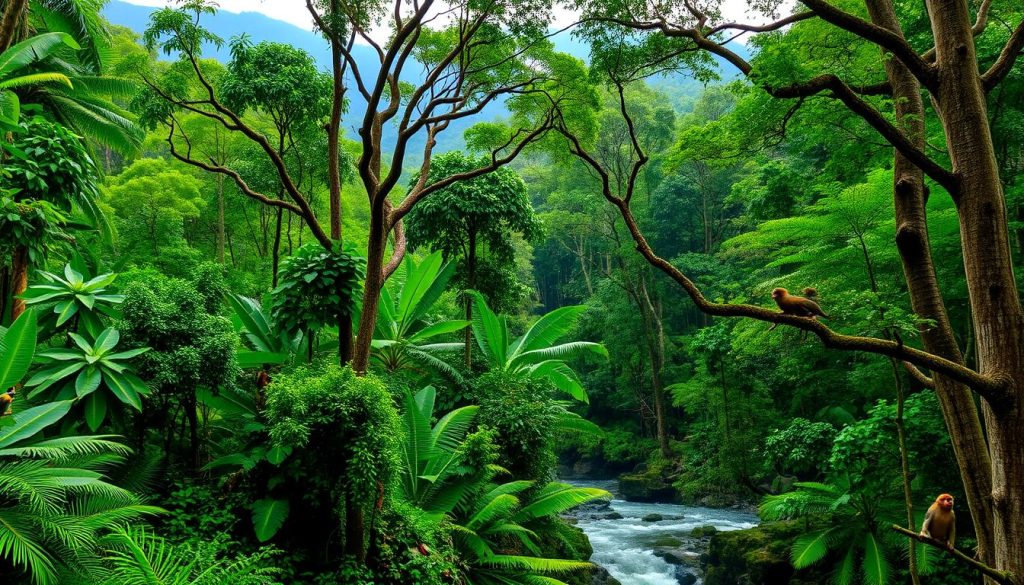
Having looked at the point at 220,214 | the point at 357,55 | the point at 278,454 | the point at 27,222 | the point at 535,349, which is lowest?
the point at 278,454

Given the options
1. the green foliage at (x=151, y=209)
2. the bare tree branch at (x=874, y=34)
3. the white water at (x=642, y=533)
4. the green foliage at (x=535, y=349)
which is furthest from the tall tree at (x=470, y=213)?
the bare tree branch at (x=874, y=34)

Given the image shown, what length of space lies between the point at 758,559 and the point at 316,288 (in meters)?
8.89

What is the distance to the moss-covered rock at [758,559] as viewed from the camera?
32.0 feet

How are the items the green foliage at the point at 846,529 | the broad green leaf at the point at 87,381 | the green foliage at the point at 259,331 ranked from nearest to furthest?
the broad green leaf at the point at 87,381, the green foliage at the point at 846,529, the green foliage at the point at 259,331

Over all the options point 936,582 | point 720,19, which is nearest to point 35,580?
point 720,19

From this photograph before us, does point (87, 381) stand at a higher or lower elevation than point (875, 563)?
higher

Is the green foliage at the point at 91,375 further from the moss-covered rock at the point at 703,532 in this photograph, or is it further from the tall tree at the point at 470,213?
the moss-covered rock at the point at 703,532

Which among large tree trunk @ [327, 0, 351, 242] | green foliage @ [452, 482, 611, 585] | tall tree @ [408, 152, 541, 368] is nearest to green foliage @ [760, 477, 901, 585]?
green foliage @ [452, 482, 611, 585]

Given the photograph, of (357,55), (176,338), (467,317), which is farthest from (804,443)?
(357,55)

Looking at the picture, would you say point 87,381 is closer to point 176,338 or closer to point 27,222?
point 176,338

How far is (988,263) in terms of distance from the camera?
3449 millimetres

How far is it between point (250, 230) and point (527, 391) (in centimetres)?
1260

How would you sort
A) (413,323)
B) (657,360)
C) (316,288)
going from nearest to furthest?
(316,288) < (413,323) < (657,360)

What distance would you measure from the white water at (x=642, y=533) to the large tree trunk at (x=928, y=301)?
27.8 feet
